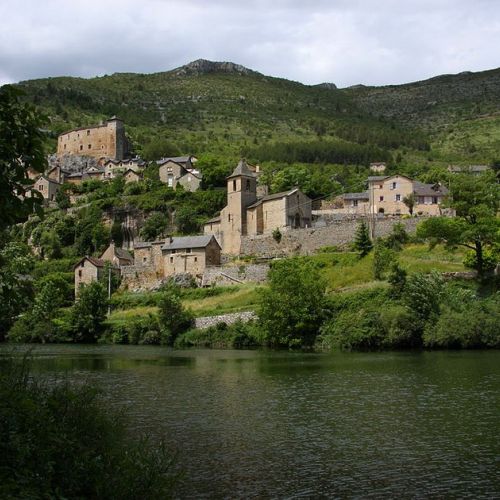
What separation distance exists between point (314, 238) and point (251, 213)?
8.63m

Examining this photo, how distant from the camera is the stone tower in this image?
73438 millimetres

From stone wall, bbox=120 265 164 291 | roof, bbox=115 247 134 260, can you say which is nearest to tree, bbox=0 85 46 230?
stone wall, bbox=120 265 164 291

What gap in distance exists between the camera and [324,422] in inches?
→ 860

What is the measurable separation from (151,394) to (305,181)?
205 feet

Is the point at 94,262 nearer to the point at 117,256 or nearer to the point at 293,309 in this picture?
the point at 117,256

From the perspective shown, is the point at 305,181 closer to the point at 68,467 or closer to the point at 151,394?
the point at 151,394

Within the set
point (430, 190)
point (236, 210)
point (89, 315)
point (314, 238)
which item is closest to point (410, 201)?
point (430, 190)

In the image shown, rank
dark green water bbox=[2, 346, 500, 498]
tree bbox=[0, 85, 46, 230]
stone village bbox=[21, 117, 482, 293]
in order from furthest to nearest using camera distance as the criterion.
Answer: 1. stone village bbox=[21, 117, 482, 293]
2. dark green water bbox=[2, 346, 500, 498]
3. tree bbox=[0, 85, 46, 230]

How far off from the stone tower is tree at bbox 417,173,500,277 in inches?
940

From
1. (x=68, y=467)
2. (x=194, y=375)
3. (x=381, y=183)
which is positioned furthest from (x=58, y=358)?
(x=381, y=183)

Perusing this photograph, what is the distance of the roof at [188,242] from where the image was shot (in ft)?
236

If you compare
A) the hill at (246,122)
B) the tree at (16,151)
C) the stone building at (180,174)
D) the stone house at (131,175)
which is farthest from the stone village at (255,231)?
the tree at (16,151)

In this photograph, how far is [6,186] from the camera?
855 cm

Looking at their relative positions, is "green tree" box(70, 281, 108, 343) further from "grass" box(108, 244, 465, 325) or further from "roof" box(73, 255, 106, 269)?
"roof" box(73, 255, 106, 269)
